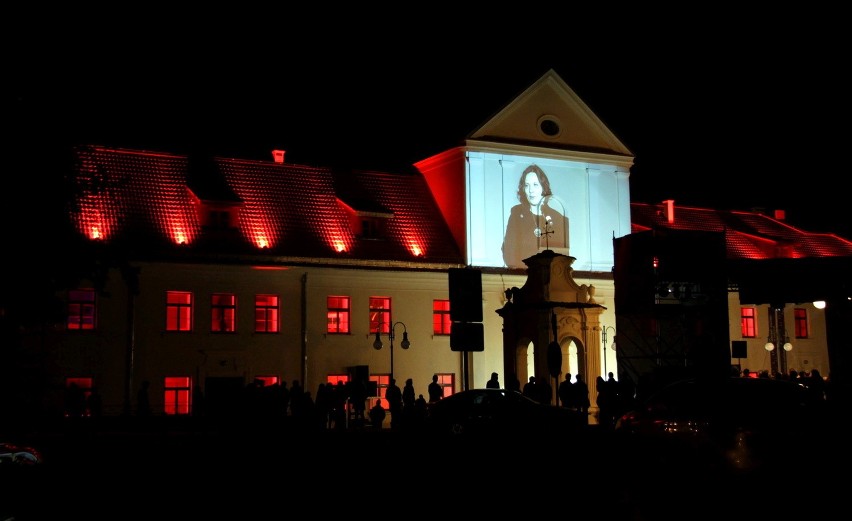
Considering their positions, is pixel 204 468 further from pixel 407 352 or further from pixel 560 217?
pixel 560 217

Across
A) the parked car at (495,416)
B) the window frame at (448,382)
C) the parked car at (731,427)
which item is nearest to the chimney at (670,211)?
the window frame at (448,382)

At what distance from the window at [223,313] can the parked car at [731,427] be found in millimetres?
23682

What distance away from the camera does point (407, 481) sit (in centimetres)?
1988

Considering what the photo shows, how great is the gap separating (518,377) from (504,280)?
7.11m

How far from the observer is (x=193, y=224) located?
41406mm

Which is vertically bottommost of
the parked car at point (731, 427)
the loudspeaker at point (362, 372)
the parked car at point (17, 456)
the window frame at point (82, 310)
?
the parked car at point (17, 456)

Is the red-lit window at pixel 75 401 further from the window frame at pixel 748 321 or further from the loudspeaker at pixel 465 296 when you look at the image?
the window frame at pixel 748 321

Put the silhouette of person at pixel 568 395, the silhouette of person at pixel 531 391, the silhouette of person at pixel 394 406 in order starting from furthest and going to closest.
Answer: the silhouette of person at pixel 531 391, the silhouette of person at pixel 394 406, the silhouette of person at pixel 568 395

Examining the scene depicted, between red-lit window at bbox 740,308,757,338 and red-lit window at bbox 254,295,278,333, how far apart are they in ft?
70.1

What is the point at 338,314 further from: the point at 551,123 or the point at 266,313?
the point at 551,123

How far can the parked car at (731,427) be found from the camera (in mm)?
16094

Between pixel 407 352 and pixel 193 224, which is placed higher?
pixel 193 224

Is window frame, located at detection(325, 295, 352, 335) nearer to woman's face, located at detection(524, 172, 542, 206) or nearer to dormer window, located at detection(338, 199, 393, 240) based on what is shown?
dormer window, located at detection(338, 199, 393, 240)

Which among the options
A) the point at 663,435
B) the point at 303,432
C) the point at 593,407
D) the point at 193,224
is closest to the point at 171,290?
the point at 193,224
